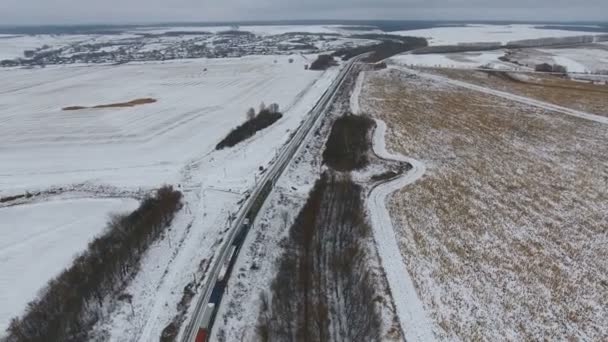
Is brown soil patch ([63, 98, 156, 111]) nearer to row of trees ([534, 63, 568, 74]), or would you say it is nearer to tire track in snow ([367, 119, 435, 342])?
tire track in snow ([367, 119, 435, 342])

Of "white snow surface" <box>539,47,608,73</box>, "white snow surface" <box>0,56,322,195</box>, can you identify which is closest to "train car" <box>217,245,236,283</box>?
"white snow surface" <box>0,56,322,195</box>

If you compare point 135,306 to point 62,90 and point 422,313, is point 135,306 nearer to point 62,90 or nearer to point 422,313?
point 422,313

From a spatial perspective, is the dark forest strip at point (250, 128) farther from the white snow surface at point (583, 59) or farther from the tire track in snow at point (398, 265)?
the white snow surface at point (583, 59)

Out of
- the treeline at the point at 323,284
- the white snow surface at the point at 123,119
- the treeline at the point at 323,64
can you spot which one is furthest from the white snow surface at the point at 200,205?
the treeline at the point at 323,64

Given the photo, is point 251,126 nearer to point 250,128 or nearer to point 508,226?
point 250,128

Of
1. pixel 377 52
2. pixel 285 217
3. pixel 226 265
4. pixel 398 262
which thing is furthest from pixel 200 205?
pixel 377 52
